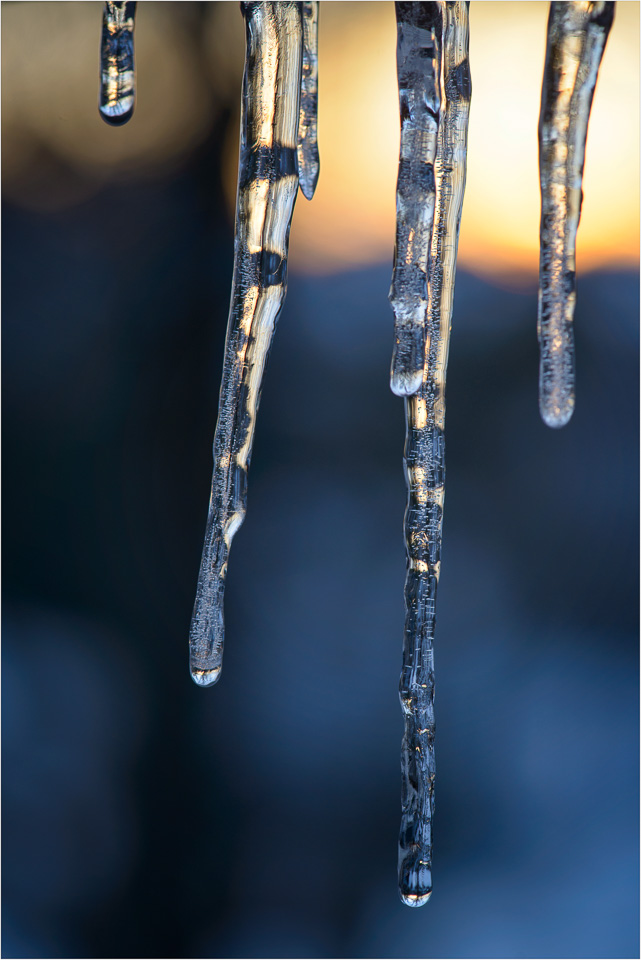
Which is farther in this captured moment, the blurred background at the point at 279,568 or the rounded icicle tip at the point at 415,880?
the blurred background at the point at 279,568

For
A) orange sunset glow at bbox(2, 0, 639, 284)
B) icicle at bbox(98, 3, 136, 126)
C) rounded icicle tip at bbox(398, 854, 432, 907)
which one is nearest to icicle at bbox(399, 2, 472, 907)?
rounded icicle tip at bbox(398, 854, 432, 907)

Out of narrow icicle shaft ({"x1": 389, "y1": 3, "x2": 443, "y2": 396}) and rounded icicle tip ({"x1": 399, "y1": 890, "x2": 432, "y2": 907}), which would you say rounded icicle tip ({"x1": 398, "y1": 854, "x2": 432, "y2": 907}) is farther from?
narrow icicle shaft ({"x1": 389, "y1": 3, "x2": 443, "y2": 396})

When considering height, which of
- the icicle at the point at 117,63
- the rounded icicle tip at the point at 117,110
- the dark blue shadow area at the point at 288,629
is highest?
the icicle at the point at 117,63

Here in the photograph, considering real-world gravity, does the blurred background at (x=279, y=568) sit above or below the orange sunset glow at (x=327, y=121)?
below

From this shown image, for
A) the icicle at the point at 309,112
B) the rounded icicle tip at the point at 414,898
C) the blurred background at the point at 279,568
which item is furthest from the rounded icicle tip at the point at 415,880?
the blurred background at the point at 279,568

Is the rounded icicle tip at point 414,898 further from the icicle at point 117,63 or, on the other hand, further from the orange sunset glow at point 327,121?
the orange sunset glow at point 327,121
